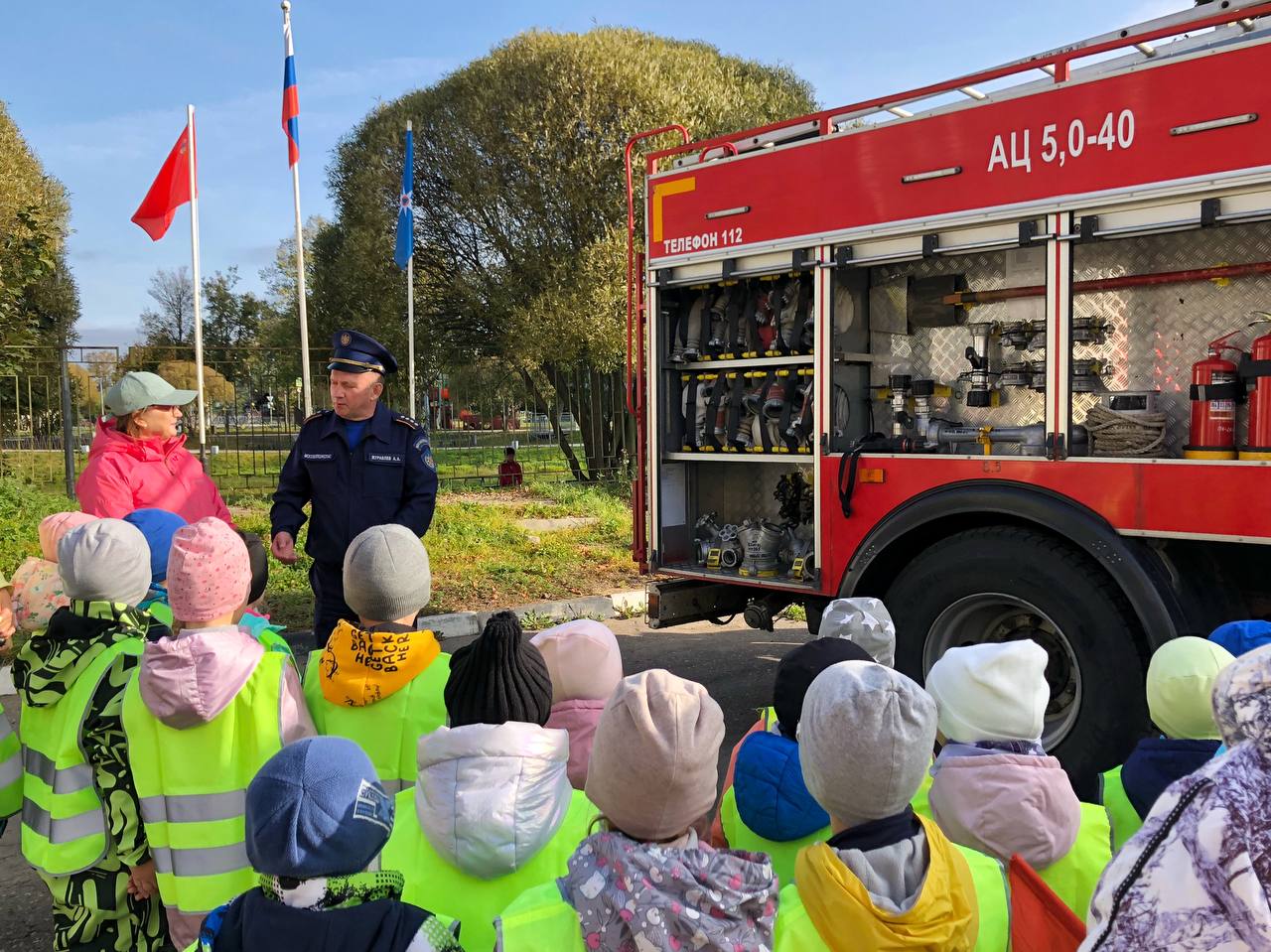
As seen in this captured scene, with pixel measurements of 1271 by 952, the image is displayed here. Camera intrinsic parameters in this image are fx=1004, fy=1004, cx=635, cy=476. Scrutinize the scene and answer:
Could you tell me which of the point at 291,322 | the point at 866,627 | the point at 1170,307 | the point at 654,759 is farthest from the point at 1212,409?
the point at 291,322

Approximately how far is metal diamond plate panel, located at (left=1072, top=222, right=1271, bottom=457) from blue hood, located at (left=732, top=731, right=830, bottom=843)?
3.07 meters

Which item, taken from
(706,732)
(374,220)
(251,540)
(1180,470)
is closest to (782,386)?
(1180,470)

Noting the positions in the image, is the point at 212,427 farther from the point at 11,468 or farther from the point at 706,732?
the point at 706,732

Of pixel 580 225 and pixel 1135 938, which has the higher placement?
pixel 580 225

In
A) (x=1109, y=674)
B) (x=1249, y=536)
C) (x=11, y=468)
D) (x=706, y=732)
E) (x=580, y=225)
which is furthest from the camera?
(x=580, y=225)

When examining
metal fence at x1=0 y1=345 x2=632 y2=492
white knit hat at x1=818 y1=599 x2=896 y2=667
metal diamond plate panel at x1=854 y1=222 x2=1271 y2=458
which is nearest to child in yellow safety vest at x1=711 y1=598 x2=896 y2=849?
white knit hat at x1=818 y1=599 x2=896 y2=667

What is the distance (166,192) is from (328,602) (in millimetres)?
8035

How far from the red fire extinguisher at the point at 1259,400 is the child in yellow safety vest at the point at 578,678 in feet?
8.73

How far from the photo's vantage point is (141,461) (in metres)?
4.22

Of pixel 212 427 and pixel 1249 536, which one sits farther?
pixel 212 427

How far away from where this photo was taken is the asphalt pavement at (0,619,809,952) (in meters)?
3.53

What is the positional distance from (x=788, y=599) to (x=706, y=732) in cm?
384

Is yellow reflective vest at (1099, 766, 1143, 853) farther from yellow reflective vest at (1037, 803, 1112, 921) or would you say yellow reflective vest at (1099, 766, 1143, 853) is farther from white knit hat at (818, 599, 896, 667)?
white knit hat at (818, 599, 896, 667)

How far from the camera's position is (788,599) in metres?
5.46
